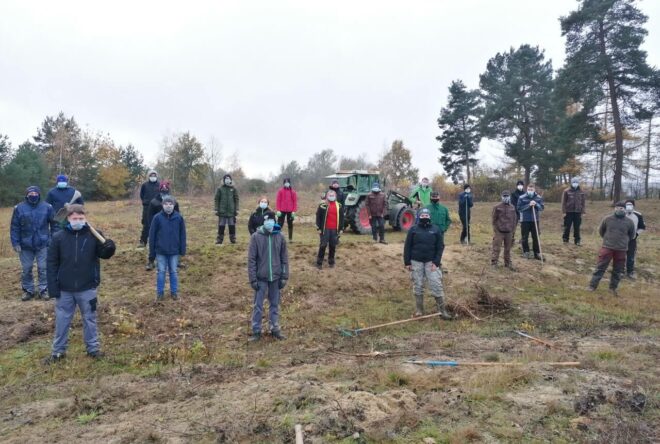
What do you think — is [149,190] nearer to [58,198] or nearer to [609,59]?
[58,198]

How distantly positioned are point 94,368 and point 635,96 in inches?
1043

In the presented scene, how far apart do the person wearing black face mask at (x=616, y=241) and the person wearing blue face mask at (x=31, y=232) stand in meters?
10.2

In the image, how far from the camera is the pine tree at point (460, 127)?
35.7m

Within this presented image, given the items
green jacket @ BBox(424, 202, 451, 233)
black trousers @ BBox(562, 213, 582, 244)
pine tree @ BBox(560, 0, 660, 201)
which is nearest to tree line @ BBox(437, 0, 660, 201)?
pine tree @ BBox(560, 0, 660, 201)

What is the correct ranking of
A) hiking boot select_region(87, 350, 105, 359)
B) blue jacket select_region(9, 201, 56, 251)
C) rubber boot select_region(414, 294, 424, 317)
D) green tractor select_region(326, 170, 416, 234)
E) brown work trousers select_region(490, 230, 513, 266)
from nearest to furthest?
hiking boot select_region(87, 350, 105, 359) → blue jacket select_region(9, 201, 56, 251) → rubber boot select_region(414, 294, 424, 317) → brown work trousers select_region(490, 230, 513, 266) → green tractor select_region(326, 170, 416, 234)

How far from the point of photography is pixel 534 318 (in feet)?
24.9

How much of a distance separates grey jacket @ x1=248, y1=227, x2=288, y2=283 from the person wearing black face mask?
6710mm

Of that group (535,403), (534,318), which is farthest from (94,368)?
(534,318)

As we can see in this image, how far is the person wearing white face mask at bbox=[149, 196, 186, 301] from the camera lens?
731 cm

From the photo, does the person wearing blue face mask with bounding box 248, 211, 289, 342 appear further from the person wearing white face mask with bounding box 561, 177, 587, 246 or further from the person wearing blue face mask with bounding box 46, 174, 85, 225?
the person wearing white face mask with bounding box 561, 177, 587, 246

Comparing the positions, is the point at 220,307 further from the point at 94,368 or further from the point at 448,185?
the point at 448,185

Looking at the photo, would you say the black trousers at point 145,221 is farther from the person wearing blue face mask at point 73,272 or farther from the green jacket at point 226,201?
the person wearing blue face mask at point 73,272

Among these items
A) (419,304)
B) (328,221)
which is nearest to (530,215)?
(419,304)

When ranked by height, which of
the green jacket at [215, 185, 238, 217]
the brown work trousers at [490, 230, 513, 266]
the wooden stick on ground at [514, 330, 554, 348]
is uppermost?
the green jacket at [215, 185, 238, 217]
